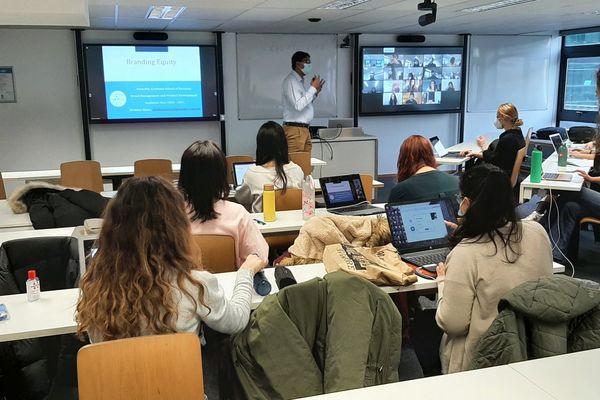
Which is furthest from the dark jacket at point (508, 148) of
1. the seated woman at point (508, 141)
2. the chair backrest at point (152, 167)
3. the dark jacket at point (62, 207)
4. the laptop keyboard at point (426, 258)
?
the dark jacket at point (62, 207)

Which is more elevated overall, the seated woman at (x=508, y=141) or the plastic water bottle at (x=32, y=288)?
the seated woman at (x=508, y=141)

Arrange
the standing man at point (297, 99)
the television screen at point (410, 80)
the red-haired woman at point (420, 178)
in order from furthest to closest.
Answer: the television screen at point (410, 80)
the standing man at point (297, 99)
the red-haired woman at point (420, 178)

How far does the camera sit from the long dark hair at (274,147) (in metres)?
3.96

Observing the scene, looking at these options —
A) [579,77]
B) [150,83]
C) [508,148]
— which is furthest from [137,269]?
[579,77]

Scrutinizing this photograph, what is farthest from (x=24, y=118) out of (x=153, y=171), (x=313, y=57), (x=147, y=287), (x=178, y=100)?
(x=147, y=287)

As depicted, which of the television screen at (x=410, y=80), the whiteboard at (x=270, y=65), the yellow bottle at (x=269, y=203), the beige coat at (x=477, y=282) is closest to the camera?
the beige coat at (x=477, y=282)

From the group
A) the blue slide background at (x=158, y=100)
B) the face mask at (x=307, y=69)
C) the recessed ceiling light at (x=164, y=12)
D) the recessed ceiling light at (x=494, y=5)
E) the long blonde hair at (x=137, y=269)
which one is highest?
the recessed ceiling light at (x=494, y=5)

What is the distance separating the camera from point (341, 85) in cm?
864

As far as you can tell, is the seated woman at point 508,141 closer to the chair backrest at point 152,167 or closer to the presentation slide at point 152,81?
the chair backrest at point 152,167

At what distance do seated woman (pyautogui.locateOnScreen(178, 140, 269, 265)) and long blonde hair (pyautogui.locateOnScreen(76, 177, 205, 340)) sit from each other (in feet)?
3.25

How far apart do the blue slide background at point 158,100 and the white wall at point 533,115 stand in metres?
4.52

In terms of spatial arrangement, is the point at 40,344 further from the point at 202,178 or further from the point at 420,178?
the point at 420,178

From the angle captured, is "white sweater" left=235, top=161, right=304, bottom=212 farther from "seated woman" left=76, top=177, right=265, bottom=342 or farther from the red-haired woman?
"seated woman" left=76, top=177, right=265, bottom=342

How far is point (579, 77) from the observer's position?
9.43 meters
